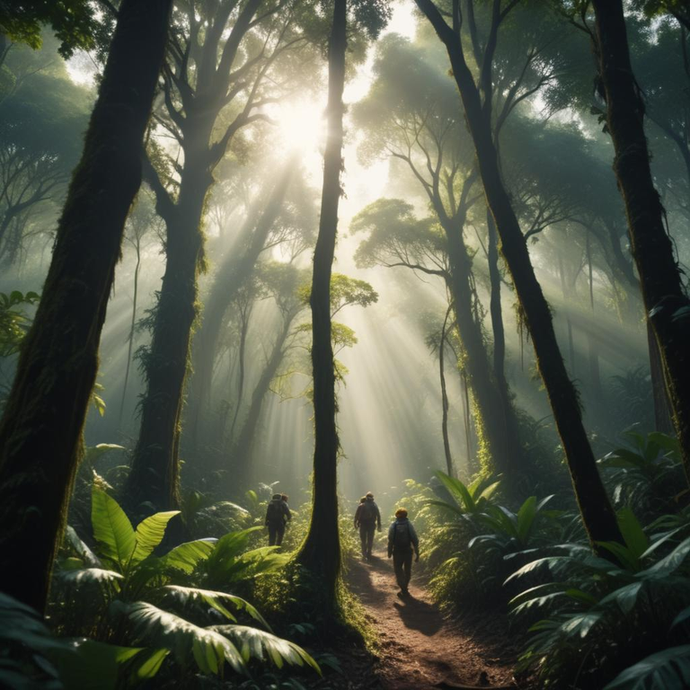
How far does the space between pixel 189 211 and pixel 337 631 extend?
9.27 meters

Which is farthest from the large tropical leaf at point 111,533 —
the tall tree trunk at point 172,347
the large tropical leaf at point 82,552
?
the tall tree trunk at point 172,347

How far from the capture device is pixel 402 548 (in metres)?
8.39

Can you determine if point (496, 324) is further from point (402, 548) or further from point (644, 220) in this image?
point (644, 220)

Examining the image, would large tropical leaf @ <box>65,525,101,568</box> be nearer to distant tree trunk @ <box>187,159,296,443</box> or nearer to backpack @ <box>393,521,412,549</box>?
backpack @ <box>393,521,412,549</box>

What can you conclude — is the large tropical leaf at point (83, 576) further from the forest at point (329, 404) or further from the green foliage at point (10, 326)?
the green foliage at point (10, 326)

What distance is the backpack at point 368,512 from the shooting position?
11.5 meters

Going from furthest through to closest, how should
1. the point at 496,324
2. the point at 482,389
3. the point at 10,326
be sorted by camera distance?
the point at 482,389 < the point at 496,324 < the point at 10,326

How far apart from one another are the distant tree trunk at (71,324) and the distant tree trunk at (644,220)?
435 centimetres

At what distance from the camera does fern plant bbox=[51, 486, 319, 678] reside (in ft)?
9.07

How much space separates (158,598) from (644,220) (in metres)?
5.67

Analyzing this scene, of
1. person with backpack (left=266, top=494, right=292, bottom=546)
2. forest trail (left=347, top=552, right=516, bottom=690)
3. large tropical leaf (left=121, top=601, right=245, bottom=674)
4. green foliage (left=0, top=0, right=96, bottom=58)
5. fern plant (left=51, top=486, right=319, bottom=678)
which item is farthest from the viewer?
person with backpack (left=266, top=494, right=292, bottom=546)

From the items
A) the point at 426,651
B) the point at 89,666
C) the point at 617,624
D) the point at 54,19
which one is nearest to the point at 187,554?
the point at 89,666

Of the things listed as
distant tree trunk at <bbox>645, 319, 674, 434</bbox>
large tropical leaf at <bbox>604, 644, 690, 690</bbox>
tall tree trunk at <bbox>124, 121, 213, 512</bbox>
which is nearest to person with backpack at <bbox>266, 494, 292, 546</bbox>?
tall tree trunk at <bbox>124, 121, 213, 512</bbox>

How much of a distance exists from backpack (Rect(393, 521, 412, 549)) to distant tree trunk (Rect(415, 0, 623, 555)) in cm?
417
